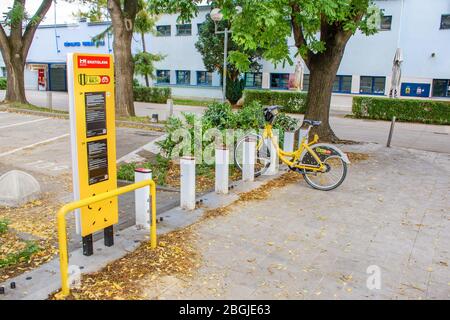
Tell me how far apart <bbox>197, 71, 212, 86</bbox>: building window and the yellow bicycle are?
22.8m

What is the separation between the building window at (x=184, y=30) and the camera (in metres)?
29.9

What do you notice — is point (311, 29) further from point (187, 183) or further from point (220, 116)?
point (187, 183)

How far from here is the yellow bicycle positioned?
268 inches

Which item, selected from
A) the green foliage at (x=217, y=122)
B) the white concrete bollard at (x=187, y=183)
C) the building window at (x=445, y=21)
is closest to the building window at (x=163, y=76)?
the building window at (x=445, y=21)

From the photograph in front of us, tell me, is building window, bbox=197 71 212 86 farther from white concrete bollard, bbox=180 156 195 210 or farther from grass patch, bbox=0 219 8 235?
grass patch, bbox=0 219 8 235

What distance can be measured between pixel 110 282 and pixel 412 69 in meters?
22.8

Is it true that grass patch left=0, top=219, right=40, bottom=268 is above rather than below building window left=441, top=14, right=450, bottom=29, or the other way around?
below

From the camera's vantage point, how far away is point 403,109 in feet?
67.5

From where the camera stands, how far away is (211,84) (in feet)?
97.8

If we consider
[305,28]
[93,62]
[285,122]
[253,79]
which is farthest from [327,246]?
[253,79]

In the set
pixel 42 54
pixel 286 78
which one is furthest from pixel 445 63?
pixel 42 54

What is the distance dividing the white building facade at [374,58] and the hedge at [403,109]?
3.18 metres

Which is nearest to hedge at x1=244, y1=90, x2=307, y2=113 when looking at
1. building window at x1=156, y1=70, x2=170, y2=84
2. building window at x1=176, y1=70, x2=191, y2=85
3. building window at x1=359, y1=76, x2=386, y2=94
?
building window at x1=359, y1=76, x2=386, y2=94

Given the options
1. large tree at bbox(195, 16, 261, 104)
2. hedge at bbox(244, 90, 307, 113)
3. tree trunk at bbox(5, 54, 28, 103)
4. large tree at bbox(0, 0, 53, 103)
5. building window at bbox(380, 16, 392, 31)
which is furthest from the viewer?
large tree at bbox(195, 16, 261, 104)
